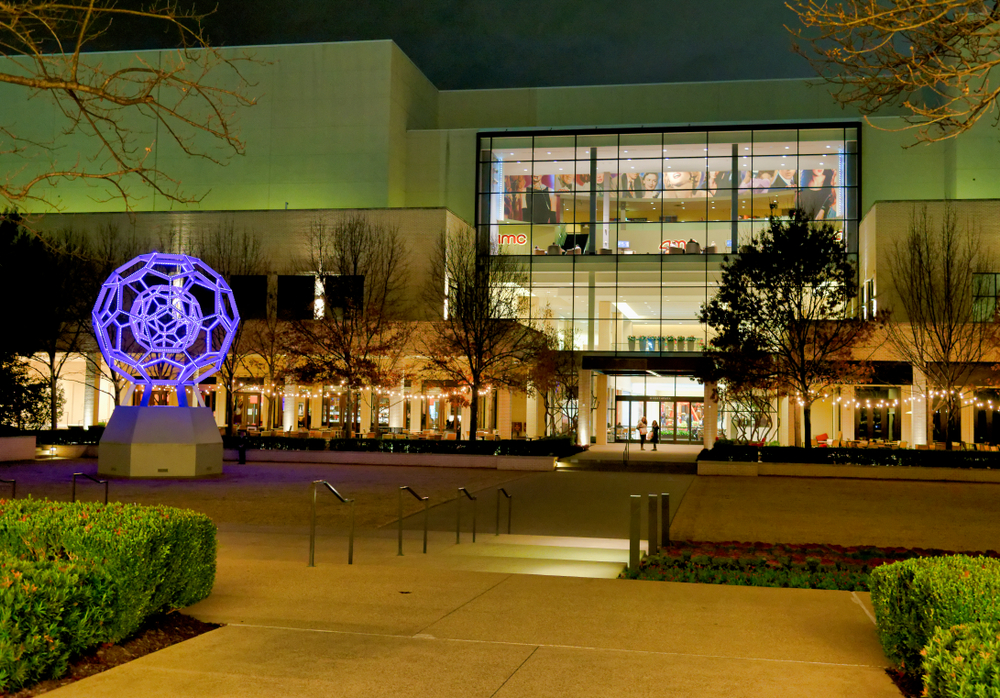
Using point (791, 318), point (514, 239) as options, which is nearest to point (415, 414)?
point (514, 239)

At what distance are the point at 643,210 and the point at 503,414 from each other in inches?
513

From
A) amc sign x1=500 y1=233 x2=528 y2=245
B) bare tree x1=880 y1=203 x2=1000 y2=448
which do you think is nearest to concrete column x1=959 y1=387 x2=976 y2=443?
bare tree x1=880 y1=203 x2=1000 y2=448

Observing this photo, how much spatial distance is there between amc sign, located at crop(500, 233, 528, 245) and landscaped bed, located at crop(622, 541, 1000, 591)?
34749 millimetres

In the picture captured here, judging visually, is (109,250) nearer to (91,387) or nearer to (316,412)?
(91,387)

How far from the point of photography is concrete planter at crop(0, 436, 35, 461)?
32.0 meters

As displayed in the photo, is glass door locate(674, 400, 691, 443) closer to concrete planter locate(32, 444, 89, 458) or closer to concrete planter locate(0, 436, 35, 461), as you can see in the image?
concrete planter locate(32, 444, 89, 458)

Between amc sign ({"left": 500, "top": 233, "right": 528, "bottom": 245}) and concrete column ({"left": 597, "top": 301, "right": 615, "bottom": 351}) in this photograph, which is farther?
amc sign ({"left": 500, "top": 233, "right": 528, "bottom": 245})

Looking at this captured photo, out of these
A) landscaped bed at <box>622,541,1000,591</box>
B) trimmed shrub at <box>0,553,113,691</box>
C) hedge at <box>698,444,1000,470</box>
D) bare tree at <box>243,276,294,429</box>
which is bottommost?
landscaped bed at <box>622,541,1000,591</box>

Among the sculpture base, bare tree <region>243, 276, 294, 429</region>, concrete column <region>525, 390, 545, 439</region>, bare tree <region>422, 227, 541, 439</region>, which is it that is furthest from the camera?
concrete column <region>525, 390, 545, 439</region>

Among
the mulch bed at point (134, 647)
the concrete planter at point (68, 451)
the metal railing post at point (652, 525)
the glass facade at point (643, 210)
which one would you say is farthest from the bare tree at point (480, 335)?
the mulch bed at point (134, 647)

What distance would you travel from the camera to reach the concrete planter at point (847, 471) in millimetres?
29484

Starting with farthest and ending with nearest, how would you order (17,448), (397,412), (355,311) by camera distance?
1. (397,412)
2. (355,311)
3. (17,448)

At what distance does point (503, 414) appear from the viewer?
45.3 metres

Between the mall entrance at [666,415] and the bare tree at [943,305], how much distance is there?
43.8 ft
